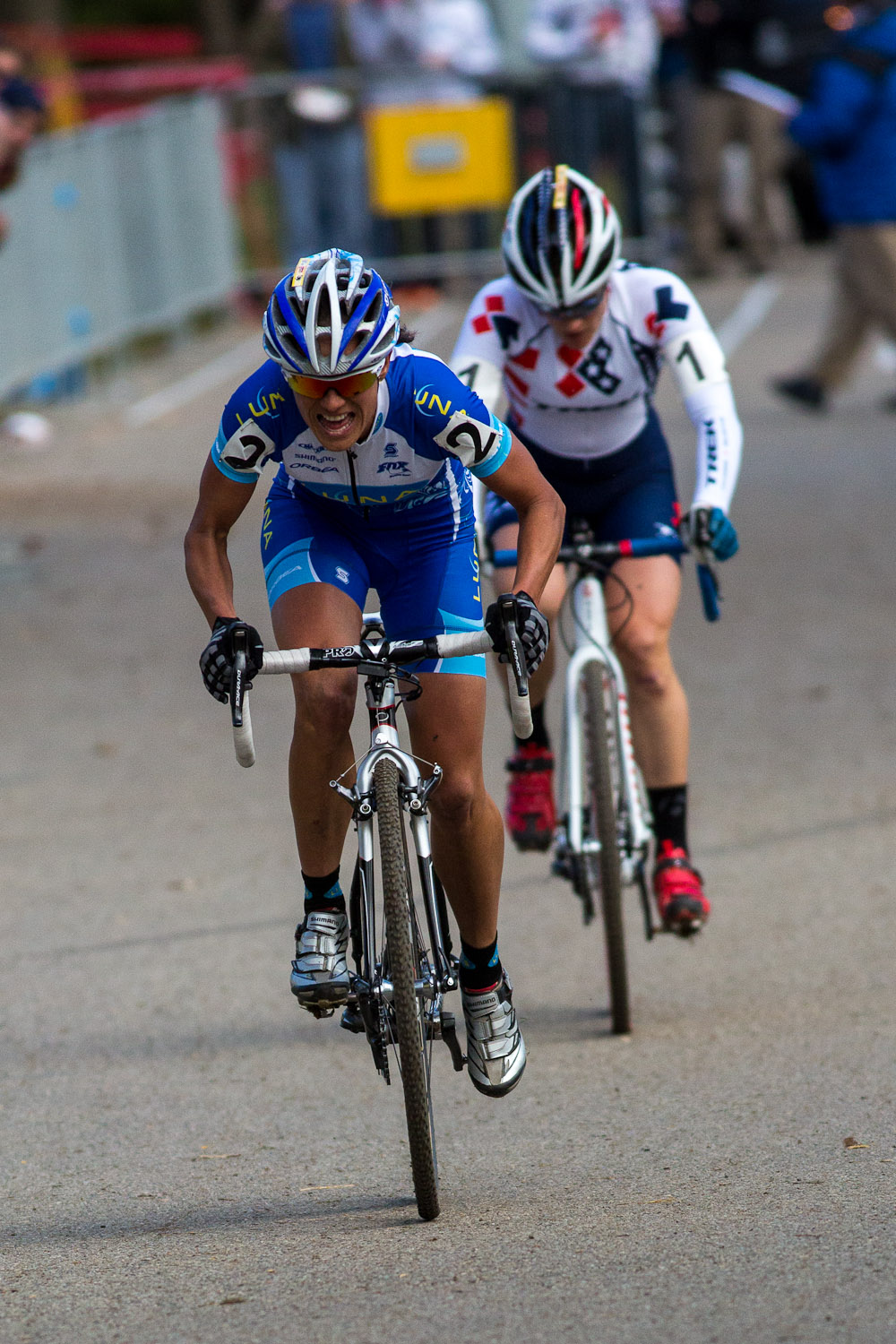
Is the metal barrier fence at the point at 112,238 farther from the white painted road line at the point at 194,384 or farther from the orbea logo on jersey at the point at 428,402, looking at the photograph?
the orbea logo on jersey at the point at 428,402

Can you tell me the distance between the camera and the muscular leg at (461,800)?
15.2ft

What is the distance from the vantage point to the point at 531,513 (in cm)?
464

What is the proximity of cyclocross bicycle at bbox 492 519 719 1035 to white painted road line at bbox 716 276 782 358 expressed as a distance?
34.9 ft

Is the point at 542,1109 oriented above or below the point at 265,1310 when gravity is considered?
below

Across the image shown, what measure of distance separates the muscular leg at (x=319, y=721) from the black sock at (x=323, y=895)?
21 millimetres

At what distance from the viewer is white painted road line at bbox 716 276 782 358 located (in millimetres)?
16719

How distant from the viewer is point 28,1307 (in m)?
4.04

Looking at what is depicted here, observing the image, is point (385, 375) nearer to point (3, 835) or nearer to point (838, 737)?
point (3, 835)

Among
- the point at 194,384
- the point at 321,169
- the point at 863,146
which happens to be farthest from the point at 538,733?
the point at 321,169

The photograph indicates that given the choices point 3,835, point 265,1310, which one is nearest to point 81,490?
point 3,835

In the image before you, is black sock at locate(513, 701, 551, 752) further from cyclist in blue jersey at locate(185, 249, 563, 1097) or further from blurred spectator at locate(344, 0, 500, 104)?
blurred spectator at locate(344, 0, 500, 104)

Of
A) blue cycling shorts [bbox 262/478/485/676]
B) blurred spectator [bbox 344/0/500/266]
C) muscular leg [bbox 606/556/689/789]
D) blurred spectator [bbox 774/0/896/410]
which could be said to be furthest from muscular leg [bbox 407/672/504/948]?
blurred spectator [bbox 344/0/500/266]

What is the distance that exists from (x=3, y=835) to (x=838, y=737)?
11.2ft

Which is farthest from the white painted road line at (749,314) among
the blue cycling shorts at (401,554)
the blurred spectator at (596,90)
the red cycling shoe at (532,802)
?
the blue cycling shorts at (401,554)
